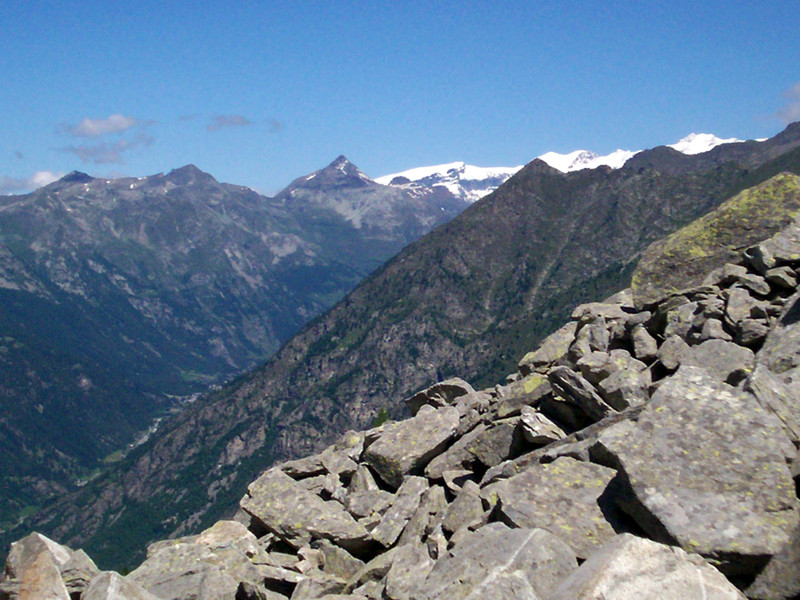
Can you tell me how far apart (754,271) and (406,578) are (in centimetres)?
1829

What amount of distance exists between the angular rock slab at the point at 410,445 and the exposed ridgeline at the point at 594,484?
94 mm

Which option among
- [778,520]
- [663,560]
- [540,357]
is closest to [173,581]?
[663,560]

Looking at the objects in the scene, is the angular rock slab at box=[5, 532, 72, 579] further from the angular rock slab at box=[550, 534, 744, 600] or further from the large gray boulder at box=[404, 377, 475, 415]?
the large gray boulder at box=[404, 377, 475, 415]

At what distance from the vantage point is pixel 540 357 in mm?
29812

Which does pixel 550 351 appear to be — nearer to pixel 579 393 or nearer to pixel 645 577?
pixel 579 393

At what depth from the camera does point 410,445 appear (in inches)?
1018

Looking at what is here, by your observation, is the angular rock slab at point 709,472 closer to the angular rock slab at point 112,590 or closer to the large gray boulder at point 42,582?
the angular rock slab at point 112,590

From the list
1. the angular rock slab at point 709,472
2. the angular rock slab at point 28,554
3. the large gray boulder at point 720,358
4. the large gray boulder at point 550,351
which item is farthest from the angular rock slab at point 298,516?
the large gray boulder at point 720,358

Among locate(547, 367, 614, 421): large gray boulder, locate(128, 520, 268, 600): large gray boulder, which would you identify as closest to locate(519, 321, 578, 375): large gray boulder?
locate(547, 367, 614, 421): large gray boulder

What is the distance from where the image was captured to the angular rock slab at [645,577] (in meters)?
11.2

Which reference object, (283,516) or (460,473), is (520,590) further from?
(283,516)

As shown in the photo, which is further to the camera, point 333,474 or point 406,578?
point 333,474

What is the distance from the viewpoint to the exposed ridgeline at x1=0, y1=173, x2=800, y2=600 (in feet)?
41.5

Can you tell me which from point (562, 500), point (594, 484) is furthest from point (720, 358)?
point (562, 500)
